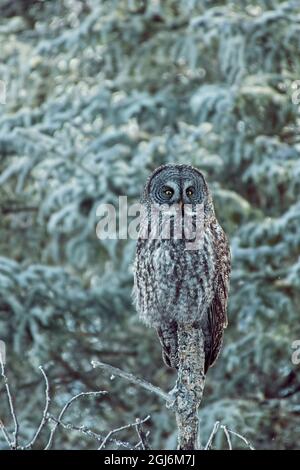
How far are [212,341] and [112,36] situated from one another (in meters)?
5.23

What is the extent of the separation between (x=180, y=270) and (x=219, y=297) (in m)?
0.24

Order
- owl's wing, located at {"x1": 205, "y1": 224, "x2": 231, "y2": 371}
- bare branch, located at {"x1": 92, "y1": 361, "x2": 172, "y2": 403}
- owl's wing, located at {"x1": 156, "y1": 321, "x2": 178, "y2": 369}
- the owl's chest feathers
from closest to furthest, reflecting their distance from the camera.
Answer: bare branch, located at {"x1": 92, "y1": 361, "x2": 172, "y2": 403} < the owl's chest feathers < owl's wing, located at {"x1": 205, "y1": 224, "x2": 231, "y2": 371} < owl's wing, located at {"x1": 156, "y1": 321, "x2": 178, "y2": 369}

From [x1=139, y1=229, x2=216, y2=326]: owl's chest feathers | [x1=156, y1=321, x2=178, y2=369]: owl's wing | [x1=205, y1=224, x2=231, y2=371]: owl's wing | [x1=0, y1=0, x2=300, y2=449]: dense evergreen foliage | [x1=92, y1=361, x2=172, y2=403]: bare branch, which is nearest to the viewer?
[x1=92, y1=361, x2=172, y2=403]: bare branch

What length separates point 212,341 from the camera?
13.6 ft

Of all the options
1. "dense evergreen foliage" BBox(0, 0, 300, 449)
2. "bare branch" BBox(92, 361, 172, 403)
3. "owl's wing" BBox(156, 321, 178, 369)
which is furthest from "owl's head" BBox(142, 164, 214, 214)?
"dense evergreen foliage" BBox(0, 0, 300, 449)

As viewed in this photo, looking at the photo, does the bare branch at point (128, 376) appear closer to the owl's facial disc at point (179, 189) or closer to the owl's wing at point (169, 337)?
the owl's wing at point (169, 337)

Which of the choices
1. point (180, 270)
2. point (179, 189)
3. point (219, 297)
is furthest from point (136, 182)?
point (180, 270)

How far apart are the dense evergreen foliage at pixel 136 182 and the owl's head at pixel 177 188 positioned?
332 cm

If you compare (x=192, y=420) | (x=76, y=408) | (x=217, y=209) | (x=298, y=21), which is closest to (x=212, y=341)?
(x=192, y=420)

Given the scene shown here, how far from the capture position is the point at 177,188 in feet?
13.6

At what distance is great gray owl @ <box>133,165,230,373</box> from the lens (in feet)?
13.0

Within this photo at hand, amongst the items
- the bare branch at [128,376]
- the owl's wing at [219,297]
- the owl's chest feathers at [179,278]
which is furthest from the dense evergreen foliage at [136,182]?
the bare branch at [128,376]

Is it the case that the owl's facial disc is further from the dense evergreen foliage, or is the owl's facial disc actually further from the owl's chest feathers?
the dense evergreen foliage

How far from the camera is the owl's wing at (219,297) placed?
4066 millimetres
